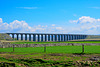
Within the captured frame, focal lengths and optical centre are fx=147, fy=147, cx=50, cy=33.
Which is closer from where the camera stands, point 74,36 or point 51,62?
point 51,62

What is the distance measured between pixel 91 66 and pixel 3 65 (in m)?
10.7

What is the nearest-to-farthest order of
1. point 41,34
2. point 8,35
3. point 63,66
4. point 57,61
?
point 63,66
point 57,61
point 8,35
point 41,34

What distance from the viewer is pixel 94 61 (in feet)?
62.5

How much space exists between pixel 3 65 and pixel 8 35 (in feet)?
323

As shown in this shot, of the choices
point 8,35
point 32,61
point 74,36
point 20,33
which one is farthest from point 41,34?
point 32,61

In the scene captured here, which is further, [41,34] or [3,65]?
[41,34]

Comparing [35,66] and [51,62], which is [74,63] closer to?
[51,62]

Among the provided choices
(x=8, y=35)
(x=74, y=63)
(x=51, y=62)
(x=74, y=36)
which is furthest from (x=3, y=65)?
(x=74, y=36)

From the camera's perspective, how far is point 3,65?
18.0 metres

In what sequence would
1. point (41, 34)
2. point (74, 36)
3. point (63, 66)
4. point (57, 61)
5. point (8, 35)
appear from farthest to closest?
point (74, 36) → point (41, 34) → point (8, 35) → point (57, 61) → point (63, 66)

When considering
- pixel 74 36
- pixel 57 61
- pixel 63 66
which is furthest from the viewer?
pixel 74 36

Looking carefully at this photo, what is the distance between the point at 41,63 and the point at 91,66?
6.11 m

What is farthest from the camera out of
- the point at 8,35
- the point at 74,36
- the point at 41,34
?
the point at 74,36

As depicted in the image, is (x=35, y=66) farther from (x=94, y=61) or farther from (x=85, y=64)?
(x=94, y=61)
